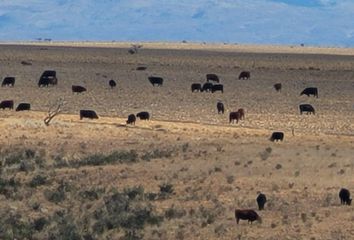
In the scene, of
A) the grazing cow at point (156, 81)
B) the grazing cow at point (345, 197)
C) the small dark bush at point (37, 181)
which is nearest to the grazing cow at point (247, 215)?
the grazing cow at point (345, 197)

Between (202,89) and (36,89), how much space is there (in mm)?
8450

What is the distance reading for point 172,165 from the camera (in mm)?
29625

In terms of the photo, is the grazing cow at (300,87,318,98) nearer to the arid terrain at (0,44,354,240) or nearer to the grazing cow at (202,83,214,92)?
the arid terrain at (0,44,354,240)

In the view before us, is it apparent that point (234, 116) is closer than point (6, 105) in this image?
Yes

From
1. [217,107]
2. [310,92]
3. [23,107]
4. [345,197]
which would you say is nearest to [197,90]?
[310,92]

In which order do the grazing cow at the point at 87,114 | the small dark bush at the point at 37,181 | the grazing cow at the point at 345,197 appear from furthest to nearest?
the grazing cow at the point at 87,114
the small dark bush at the point at 37,181
the grazing cow at the point at 345,197

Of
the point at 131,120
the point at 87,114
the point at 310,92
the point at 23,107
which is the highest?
the point at 310,92

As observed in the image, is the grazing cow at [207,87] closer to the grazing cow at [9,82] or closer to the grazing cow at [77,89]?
the grazing cow at [77,89]

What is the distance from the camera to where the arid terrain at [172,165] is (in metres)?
21.5

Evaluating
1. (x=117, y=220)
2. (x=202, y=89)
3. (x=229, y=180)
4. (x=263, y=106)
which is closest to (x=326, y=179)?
(x=229, y=180)

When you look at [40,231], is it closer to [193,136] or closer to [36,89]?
[193,136]

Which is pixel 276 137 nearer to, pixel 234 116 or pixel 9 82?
pixel 234 116

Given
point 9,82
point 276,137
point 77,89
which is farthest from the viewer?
point 9,82

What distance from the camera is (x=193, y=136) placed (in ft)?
119
